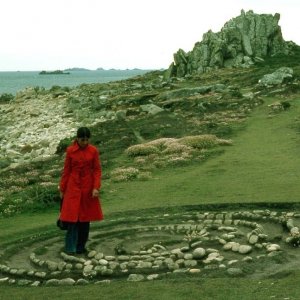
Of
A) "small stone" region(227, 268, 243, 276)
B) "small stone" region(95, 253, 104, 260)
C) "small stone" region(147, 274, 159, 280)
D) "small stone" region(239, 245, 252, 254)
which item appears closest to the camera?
"small stone" region(227, 268, 243, 276)

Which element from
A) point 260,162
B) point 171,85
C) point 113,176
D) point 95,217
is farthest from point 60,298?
point 171,85

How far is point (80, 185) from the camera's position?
1343 cm

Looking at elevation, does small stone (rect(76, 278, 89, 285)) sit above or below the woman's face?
below

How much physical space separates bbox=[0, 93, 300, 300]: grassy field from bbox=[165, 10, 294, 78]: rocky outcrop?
176ft

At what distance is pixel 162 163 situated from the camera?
25781 millimetres

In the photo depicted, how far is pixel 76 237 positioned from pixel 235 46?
76.8 meters

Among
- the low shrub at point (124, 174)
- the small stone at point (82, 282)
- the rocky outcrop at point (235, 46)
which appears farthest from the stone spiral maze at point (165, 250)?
the rocky outcrop at point (235, 46)

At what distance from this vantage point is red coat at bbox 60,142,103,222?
521 inches

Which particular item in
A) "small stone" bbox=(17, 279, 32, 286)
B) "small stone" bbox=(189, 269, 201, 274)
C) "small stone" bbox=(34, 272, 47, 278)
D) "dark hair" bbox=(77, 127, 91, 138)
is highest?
"dark hair" bbox=(77, 127, 91, 138)

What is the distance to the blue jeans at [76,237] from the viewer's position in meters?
13.4

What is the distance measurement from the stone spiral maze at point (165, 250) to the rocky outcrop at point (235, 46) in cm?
7007

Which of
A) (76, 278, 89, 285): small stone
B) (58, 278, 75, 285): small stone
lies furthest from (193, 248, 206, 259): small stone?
(58, 278, 75, 285): small stone

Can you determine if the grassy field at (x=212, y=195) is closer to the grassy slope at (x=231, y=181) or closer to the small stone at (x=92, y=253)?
the grassy slope at (x=231, y=181)

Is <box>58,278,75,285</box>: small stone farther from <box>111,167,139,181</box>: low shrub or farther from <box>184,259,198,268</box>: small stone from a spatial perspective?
<box>111,167,139,181</box>: low shrub
